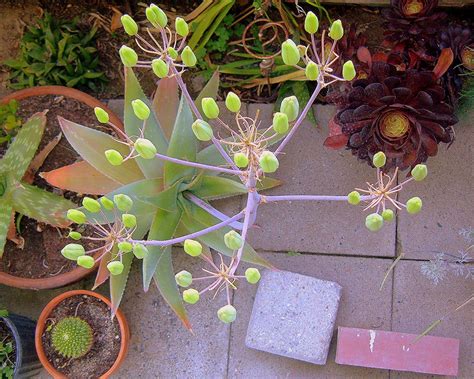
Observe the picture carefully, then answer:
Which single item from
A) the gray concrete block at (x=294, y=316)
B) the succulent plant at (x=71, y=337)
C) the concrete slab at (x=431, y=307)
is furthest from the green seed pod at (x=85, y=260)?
the concrete slab at (x=431, y=307)

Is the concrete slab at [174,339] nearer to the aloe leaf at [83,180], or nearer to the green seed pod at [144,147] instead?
the aloe leaf at [83,180]

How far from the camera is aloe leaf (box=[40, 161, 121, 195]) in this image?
5.72ft

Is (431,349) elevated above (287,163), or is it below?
below

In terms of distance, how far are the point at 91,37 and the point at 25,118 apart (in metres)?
0.39

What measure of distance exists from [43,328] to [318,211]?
93cm

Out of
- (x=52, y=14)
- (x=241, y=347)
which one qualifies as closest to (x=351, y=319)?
(x=241, y=347)

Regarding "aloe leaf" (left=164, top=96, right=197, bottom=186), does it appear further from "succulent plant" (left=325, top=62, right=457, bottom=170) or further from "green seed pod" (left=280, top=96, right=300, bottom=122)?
"green seed pod" (left=280, top=96, right=300, bottom=122)

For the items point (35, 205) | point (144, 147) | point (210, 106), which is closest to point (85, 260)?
point (144, 147)

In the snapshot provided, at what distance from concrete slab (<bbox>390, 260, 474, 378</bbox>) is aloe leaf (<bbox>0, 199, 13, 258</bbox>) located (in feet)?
3.86

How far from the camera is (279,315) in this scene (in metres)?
1.87

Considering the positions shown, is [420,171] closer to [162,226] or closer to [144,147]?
[144,147]

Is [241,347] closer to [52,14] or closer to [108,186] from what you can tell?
[108,186]

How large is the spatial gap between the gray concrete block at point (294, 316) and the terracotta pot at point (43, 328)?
0.38 meters

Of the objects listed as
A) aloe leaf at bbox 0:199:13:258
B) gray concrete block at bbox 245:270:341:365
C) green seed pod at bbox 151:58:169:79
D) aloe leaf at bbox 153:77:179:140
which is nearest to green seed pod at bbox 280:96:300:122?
green seed pod at bbox 151:58:169:79
